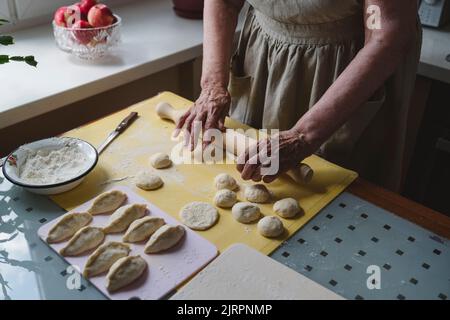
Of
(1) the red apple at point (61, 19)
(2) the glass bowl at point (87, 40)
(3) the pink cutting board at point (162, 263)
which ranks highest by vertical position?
(1) the red apple at point (61, 19)

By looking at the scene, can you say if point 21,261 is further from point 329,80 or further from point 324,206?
point 329,80

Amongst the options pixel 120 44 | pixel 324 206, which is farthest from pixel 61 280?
pixel 120 44

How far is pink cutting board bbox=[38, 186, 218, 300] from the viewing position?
0.73 m

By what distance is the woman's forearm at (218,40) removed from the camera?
44.7 inches

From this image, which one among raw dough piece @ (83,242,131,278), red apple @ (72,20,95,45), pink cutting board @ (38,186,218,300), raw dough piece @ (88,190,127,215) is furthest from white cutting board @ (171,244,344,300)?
red apple @ (72,20,95,45)

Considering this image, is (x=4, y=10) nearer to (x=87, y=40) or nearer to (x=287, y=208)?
(x=87, y=40)

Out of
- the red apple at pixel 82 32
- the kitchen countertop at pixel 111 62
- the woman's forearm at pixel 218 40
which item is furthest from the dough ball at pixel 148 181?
the red apple at pixel 82 32

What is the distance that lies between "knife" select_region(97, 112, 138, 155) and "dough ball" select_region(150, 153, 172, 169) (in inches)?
4.6

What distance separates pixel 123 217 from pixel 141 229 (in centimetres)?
5

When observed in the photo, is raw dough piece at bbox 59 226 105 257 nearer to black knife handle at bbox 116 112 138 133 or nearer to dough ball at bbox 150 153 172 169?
dough ball at bbox 150 153 172 169

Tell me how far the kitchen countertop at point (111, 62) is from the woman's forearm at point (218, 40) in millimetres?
305

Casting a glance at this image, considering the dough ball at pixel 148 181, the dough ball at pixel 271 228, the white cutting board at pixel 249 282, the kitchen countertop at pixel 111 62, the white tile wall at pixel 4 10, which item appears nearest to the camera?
the white cutting board at pixel 249 282

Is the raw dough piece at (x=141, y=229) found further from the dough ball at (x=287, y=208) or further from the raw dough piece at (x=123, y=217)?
the dough ball at (x=287, y=208)
